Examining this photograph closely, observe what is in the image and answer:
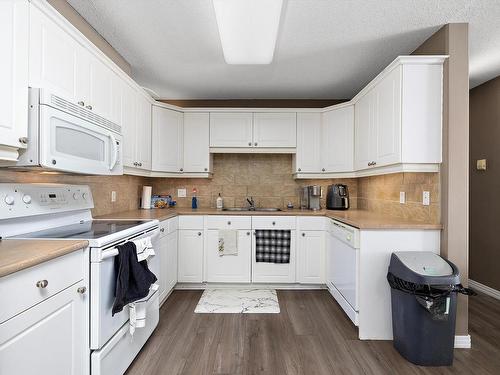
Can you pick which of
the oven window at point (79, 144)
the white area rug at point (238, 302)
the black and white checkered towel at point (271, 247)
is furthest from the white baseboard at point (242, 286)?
the oven window at point (79, 144)

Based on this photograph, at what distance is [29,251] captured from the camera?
3.86ft

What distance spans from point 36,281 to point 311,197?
3.02m

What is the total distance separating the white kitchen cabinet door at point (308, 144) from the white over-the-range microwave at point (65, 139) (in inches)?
89.9

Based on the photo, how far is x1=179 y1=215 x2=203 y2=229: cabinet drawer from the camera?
3201mm

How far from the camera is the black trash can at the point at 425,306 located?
1.78 m

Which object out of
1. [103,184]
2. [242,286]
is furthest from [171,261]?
[103,184]

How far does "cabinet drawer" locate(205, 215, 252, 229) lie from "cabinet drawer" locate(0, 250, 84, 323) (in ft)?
6.05

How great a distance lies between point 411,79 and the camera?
7.18ft

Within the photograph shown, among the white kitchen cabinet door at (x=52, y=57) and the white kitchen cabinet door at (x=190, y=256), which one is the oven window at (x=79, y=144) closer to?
the white kitchen cabinet door at (x=52, y=57)

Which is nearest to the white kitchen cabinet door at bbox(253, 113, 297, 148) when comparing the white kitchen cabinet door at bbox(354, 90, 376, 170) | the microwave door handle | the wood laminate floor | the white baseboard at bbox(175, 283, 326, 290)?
the white kitchen cabinet door at bbox(354, 90, 376, 170)

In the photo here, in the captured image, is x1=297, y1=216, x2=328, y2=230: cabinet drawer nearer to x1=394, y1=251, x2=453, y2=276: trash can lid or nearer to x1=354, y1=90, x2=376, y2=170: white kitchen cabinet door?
x1=354, y1=90, x2=376, y2=170: white kitchen cabinet door

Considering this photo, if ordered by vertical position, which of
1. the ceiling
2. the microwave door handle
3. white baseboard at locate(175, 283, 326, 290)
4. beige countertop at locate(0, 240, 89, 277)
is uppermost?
the ceiling

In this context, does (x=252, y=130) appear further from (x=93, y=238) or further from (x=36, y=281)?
(x=36, y=281)

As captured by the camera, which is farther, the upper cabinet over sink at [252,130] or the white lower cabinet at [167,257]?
Answer: the upper cabinet over sink at [252,130]
